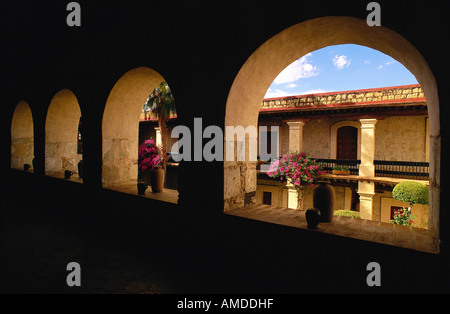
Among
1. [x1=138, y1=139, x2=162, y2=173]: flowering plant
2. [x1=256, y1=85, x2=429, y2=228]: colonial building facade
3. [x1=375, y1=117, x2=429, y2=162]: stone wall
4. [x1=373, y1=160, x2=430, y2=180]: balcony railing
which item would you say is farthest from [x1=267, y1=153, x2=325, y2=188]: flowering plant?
[x1=138, y1=139, x2=162, y2=173]: flowering plant

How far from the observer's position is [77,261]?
3.16 metres

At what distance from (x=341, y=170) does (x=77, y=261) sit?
1102 cm

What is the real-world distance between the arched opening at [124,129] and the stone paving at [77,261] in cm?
90

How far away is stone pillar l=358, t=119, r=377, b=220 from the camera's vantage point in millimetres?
10305

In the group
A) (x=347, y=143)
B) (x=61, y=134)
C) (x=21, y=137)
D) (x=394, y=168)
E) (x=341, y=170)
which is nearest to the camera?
(x=61, y=134)

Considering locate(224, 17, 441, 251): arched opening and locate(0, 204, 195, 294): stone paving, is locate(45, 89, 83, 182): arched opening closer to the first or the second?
locate(0, 204, 195, 294): stone paving

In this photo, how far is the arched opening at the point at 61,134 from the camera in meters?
5.40

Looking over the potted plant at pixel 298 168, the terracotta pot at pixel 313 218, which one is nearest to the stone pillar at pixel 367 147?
the potted plant at pixel 298 168

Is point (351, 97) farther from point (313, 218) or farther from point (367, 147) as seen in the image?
point (313, 218)

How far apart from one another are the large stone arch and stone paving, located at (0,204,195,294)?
1062 millimetres

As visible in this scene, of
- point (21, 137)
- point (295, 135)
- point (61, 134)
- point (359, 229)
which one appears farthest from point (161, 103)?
point (359, 229)

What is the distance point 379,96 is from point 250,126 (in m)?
9.69

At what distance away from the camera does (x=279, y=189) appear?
555 inches
